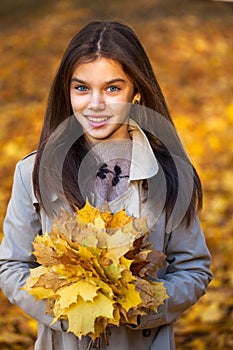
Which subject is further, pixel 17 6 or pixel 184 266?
pixel 17 6

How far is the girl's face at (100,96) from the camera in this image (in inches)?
94.9

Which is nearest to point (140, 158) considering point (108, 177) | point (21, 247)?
point (108, 177)

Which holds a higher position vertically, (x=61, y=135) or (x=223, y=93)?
(x=223, y=93)

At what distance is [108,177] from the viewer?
2510 mm

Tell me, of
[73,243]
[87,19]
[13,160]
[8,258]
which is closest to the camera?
[73,243]

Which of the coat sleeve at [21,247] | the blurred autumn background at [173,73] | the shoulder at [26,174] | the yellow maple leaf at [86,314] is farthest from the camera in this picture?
the blurred autumn background at [173,73]

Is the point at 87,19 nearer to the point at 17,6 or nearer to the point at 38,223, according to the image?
the point at 17,6

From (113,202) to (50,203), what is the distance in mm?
204

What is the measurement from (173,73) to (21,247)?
218 inches

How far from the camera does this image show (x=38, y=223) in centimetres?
247

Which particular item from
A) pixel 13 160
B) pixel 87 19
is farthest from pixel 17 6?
pixel 13 160

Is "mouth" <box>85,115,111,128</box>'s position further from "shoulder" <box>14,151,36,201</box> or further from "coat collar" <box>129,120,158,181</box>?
"shoulder" <box>14,151,36,201</box>

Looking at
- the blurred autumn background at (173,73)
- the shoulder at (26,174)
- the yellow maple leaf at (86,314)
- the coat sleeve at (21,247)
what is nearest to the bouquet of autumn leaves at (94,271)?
the yellow maple leaf at (86,314)

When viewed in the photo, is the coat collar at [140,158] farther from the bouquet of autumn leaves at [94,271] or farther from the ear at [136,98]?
the bouquet of autumn leaves at [94,271]
